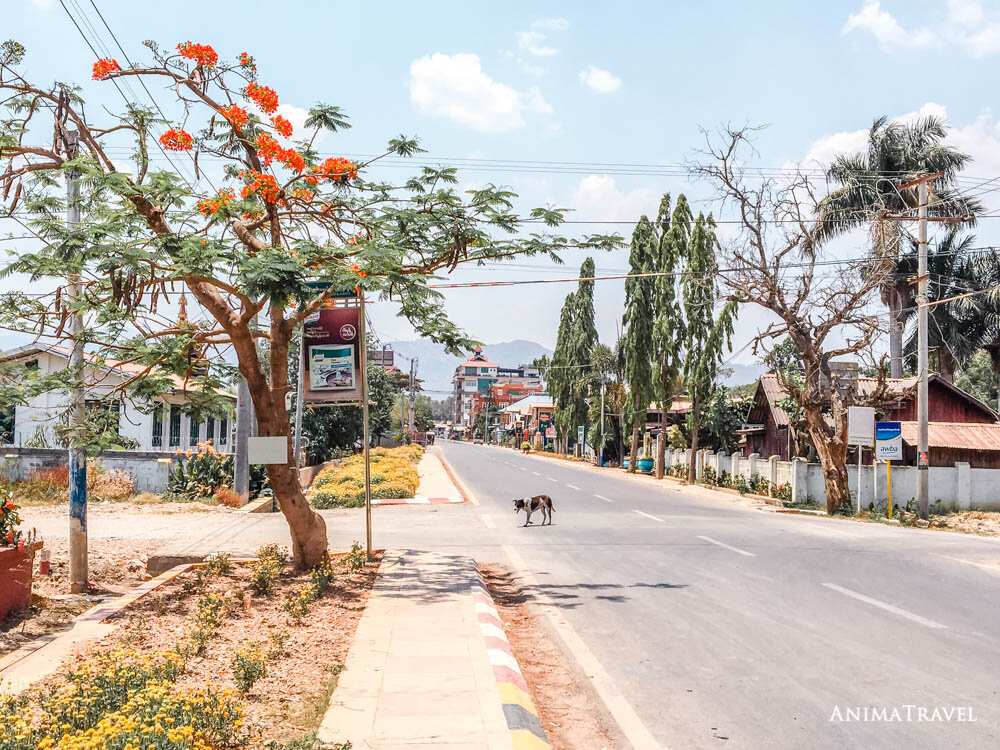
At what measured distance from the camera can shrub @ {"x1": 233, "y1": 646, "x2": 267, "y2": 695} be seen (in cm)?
618

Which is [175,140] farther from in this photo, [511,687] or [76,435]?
[511,687]

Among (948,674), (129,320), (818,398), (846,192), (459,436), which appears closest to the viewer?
(948,674)

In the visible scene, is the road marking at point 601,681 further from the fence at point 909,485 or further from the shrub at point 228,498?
the fence at point 909,485

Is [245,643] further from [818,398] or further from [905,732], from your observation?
[818,398]

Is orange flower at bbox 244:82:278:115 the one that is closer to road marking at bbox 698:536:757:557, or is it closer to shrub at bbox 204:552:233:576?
shrub at bbox 204:552:233:576

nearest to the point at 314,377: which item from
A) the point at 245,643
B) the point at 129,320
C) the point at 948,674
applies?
the point at 129,320

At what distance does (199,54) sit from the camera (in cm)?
1097

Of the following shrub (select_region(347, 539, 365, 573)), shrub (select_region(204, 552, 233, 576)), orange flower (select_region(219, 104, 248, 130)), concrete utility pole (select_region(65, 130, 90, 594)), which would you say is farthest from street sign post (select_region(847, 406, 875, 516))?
concrete utility pole (select_region(65, 130, 90, 594))

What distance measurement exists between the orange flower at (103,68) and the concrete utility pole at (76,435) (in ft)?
2.75

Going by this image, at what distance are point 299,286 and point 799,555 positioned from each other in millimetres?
9800

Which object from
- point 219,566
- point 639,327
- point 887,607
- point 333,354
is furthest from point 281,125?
point 639,327

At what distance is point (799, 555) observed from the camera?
47.8ft

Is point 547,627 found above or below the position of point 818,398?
below

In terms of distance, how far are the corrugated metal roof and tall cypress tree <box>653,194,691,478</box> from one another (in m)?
13.0
